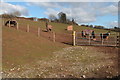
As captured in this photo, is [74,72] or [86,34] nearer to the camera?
[74,72]

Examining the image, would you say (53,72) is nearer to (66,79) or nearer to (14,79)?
(66,79)

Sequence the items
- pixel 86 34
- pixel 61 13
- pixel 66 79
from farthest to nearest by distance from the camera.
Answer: pixel 61 13, pixel 86 34, pixel 66 79

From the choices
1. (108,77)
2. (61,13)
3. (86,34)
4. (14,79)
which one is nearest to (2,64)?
(14,79)

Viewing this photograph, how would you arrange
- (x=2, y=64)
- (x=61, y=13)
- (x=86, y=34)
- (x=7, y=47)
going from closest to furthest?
(x=2, y=64) < (x=7, y=47) < (x=86, y=34) < (x=61, y=13)

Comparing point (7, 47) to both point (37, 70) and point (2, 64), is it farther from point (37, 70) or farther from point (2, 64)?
point (37, 70)

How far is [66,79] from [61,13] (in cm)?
6098

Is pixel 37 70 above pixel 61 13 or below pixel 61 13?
below

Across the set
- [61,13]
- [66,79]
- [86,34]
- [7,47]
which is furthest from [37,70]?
[61,13]

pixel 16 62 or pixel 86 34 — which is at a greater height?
pixel 86 34

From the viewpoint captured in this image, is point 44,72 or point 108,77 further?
point 44,72

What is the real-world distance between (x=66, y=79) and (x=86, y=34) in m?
17.9

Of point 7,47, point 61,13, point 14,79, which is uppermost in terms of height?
point 61,13

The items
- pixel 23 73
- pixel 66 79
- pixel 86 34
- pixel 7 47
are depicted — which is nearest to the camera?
pixel 66 79

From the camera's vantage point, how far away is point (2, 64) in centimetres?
694
